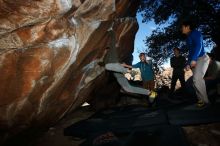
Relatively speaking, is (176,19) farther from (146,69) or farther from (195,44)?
(195,44)

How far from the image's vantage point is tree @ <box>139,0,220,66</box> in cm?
1262

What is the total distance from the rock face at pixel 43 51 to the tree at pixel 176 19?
18.5ft

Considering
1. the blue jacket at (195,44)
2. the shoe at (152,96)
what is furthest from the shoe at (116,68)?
the blue jacket at (195,44)

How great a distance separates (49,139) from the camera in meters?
7.82

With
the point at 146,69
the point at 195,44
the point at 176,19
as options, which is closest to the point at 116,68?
the point at 195,44

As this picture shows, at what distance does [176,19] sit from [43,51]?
8.99 meters

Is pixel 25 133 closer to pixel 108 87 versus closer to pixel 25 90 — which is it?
pixel 25 90

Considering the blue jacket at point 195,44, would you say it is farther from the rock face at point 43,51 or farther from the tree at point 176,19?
the tree at point 176,19

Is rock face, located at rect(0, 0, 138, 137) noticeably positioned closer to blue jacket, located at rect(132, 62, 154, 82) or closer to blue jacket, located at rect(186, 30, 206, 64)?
blue jacket, located at rect(186, 30, 206, 64)

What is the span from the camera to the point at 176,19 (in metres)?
13.5

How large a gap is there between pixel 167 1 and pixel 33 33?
9044 mm

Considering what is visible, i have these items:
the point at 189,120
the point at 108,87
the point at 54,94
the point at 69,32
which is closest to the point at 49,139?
the point at 54,94

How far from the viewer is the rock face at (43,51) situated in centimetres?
613

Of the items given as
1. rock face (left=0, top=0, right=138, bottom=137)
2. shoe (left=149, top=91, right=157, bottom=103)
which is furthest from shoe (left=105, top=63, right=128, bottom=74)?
shoe (left=149, top=91, right=157, bottom=103)
